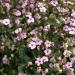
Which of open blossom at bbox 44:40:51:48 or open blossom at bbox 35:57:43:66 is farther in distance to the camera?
open blossom at bbox 44:40:51:48

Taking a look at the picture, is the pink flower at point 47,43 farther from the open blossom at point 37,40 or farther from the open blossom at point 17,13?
the open blossom at point 17,13

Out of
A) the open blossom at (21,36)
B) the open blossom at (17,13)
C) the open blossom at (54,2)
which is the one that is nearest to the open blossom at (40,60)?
the open blossom at (21,36)

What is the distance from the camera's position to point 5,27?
629cm

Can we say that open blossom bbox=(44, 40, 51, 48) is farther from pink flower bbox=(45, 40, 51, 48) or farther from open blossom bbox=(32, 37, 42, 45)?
open blossom bbox=(32, 37, 42, 45)

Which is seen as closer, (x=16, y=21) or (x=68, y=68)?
(x=68, y=68)

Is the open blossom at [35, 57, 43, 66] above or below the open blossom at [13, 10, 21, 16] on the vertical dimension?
below

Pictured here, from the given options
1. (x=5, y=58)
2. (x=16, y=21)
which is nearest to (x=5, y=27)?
(x=16, y=21)

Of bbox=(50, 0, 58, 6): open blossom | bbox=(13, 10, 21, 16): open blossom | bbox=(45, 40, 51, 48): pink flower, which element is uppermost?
bbox=(13, 10, 21, 16): open blossom

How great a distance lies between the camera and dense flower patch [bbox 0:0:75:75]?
5.92 meters

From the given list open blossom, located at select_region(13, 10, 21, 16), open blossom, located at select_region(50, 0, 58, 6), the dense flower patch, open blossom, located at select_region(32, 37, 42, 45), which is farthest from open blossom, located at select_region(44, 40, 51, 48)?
open blossom, located at select_region(50, 0, 58, 6)

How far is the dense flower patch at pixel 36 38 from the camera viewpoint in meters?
5.92

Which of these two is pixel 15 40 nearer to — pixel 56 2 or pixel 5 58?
pixel 5 58

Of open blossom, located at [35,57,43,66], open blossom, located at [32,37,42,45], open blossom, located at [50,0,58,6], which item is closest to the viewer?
open blossom, located at [35,57,43,66]

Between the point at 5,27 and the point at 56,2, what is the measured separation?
1.36 metres
